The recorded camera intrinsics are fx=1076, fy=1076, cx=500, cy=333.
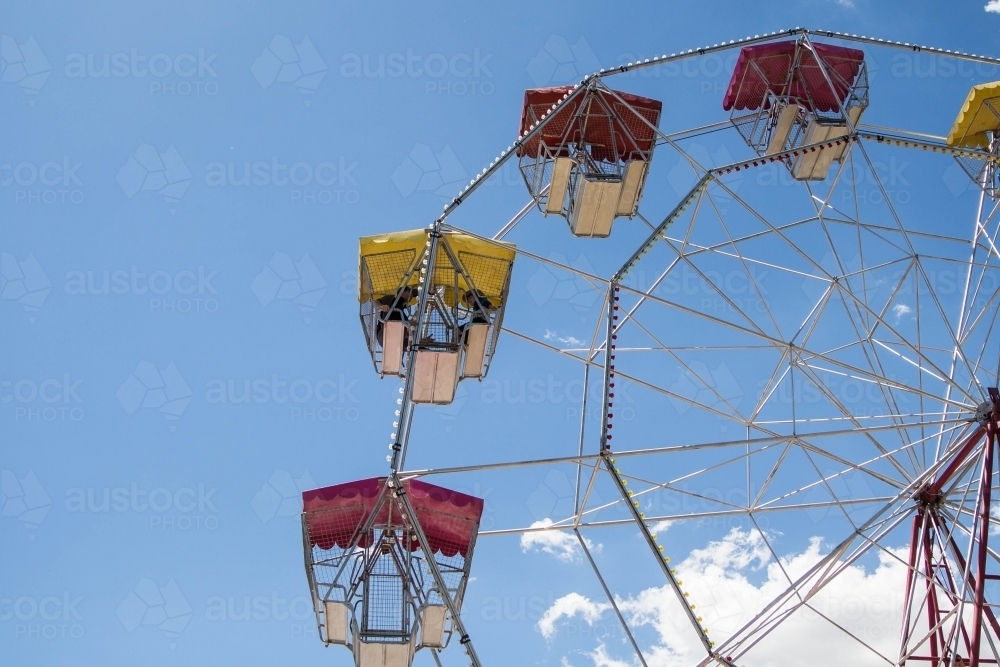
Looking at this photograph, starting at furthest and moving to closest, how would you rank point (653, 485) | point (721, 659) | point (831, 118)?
point (831, 118), point (653, 485), point (721, 659)

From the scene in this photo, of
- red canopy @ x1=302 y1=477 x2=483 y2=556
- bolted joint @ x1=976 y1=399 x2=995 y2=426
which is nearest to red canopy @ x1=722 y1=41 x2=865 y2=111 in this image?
bolted joint @ x1=976 y1=399 x2=995 y2=426

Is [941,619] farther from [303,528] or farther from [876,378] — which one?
[303,528]

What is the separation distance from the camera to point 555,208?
22.1 m

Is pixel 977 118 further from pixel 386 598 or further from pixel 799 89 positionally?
pixel 386 598

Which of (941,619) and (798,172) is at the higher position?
(798,172)

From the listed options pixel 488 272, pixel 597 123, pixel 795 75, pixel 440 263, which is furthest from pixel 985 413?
pixel 440 263

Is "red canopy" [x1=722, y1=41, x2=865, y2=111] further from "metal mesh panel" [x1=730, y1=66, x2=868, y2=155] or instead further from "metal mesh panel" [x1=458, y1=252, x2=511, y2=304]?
"metal mesh panel" [x1=458, y1=252, x2=511, y2=304]

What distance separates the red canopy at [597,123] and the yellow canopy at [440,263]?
3.83 meters

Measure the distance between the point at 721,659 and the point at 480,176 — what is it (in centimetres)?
898

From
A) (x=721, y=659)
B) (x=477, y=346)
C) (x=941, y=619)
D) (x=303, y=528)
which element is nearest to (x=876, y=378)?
(x=941, y=619)

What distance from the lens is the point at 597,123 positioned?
864 inches

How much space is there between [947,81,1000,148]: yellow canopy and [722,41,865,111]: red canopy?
2.37 m

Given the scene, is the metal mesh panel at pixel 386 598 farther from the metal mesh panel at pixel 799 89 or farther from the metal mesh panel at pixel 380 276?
the metal mesh panel at pixel 799 89

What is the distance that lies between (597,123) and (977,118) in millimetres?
7900
